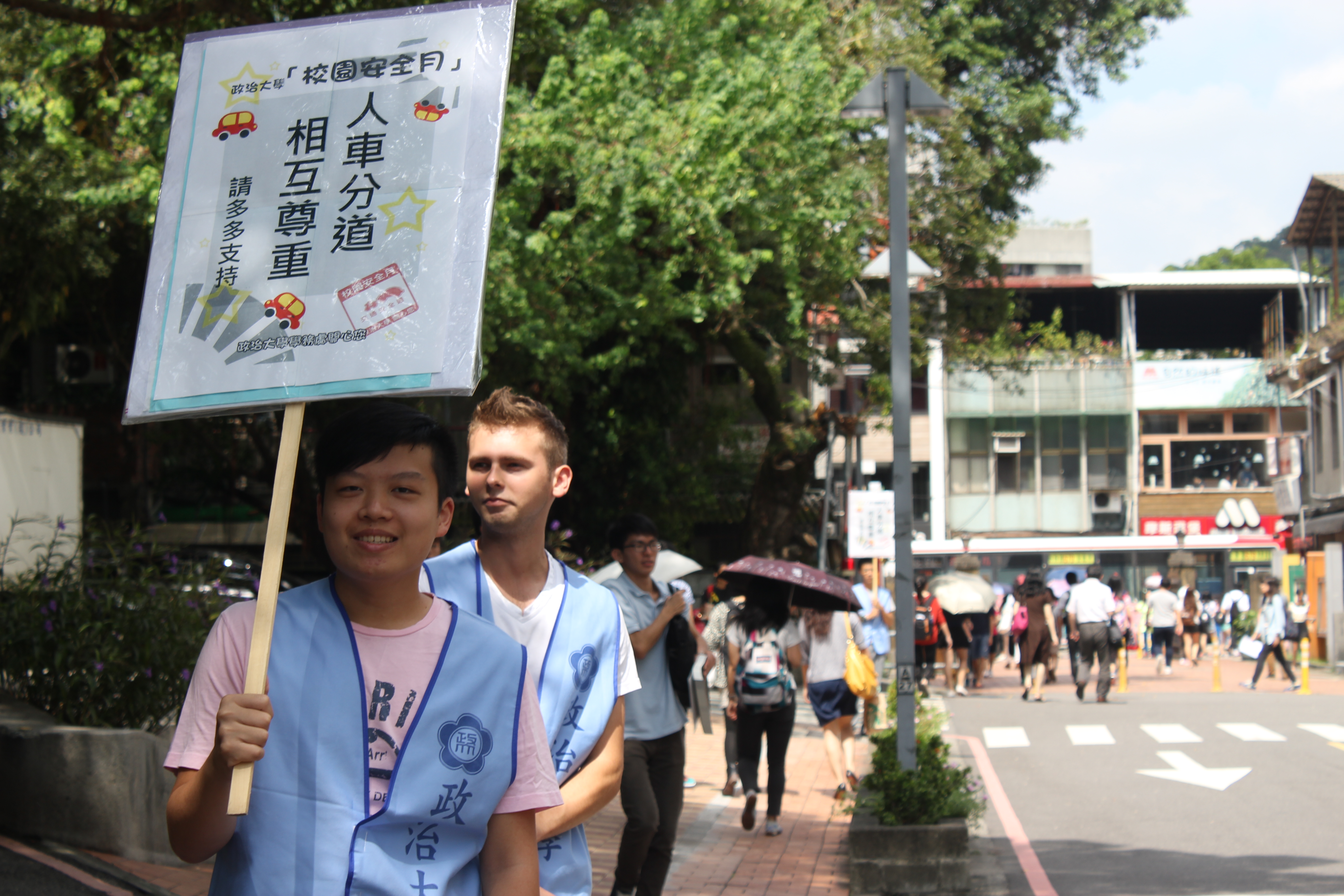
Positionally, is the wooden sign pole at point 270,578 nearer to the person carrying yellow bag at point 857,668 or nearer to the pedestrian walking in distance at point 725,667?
the pedestrian walking in distance at point 725,667

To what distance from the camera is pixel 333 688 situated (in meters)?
2.15

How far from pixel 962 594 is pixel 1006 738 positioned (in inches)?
235

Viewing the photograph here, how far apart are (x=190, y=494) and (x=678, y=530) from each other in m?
10.6

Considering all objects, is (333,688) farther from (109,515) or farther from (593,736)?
(109,515)

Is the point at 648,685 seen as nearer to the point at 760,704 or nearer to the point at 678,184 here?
the point at 760,704

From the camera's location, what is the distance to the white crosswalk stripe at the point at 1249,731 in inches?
552

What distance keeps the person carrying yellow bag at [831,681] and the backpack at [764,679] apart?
36.5 inches

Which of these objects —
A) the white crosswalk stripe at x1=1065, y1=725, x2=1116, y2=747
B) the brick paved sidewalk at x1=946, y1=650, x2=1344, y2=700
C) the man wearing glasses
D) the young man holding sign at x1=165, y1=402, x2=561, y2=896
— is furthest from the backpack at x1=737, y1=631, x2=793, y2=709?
the brick paved sidewalk at x1=946, y1=650, x2=1344, y2=700

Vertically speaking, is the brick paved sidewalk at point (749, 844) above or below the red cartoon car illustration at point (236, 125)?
below

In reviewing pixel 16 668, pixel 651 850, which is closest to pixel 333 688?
pixel 651 850

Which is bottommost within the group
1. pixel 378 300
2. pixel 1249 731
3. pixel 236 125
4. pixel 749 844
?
pixel 749 844

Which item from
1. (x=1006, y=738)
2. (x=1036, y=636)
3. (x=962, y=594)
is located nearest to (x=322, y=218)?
(x=1006, y=738)


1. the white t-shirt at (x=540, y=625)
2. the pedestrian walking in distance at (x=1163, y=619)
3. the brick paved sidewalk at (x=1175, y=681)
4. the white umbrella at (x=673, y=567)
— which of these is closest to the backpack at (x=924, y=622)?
the brick paved sidewalk at (x=1175, y=681)

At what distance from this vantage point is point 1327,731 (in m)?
14.6
